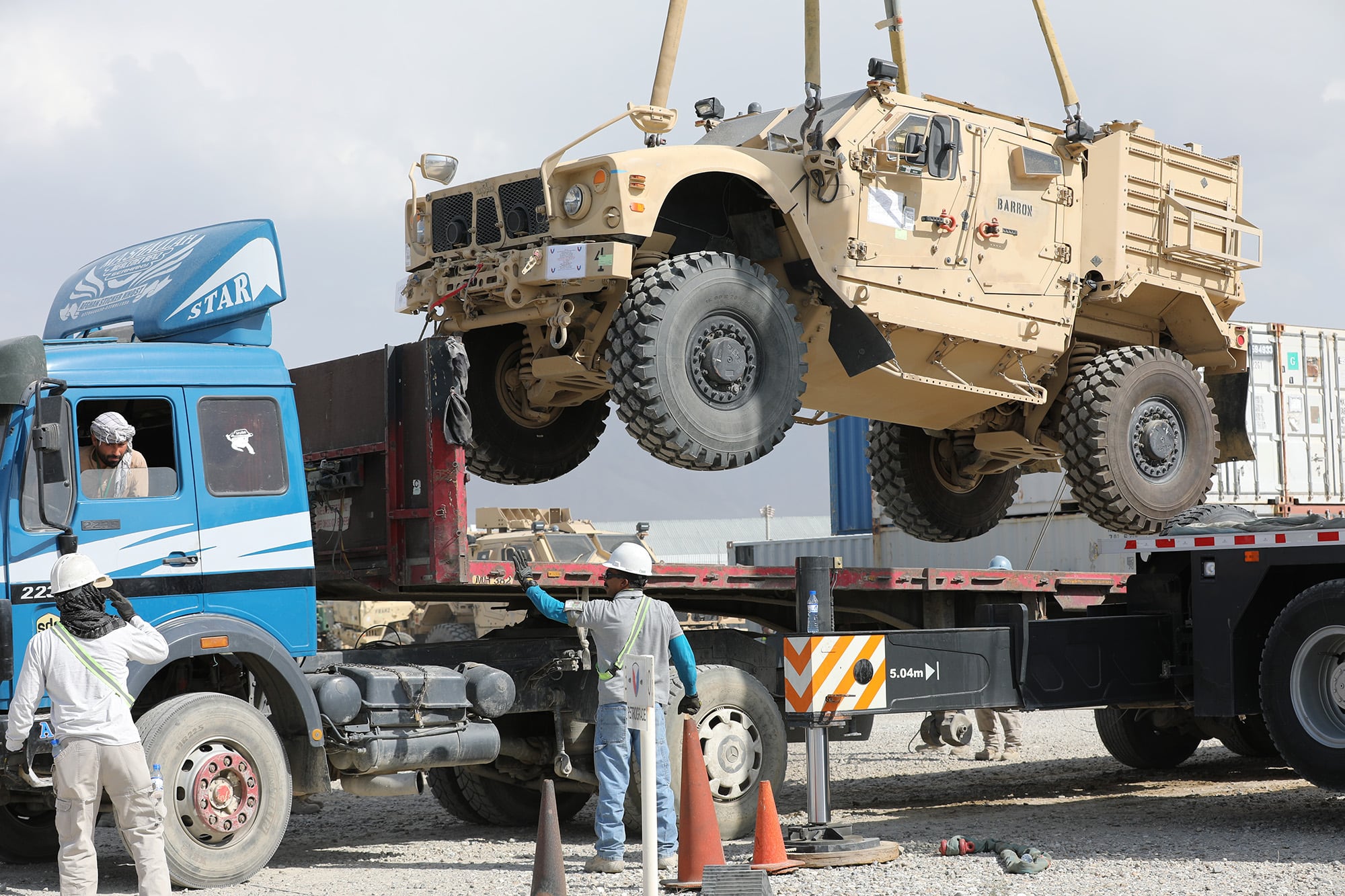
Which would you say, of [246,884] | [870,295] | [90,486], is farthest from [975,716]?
[90,486]

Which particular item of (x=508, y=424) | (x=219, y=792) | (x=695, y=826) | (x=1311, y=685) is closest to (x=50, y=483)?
(x=219, y=792)

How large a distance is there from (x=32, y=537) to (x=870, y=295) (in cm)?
457

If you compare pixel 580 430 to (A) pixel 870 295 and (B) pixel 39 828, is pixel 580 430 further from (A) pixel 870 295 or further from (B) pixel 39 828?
(B) pixel 39 828

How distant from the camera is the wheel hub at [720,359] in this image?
8.15 m

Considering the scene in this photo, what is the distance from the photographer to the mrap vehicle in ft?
22.8

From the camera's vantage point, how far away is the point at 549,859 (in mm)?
6242

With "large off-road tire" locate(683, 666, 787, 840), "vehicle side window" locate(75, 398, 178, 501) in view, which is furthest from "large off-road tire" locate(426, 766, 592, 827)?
"vehicle side window" locate(75, 398, 178, 501)

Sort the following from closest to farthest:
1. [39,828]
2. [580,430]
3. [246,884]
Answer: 1. [246,884]
2. [39,828]
3. [580,430]

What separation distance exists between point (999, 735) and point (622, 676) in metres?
6.22

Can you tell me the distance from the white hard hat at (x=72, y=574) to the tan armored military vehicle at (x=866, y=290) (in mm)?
2828

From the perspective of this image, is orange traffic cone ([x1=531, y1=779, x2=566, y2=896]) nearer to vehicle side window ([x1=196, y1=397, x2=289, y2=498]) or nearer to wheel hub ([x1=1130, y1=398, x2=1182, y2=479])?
vehicle side window ([x1=196, y1=397, x2=289, y2=498])

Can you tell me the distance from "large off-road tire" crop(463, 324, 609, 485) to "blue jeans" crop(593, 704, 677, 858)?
7.21ft

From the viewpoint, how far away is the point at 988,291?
9445 mm

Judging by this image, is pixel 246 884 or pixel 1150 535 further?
pixel 1150 535
